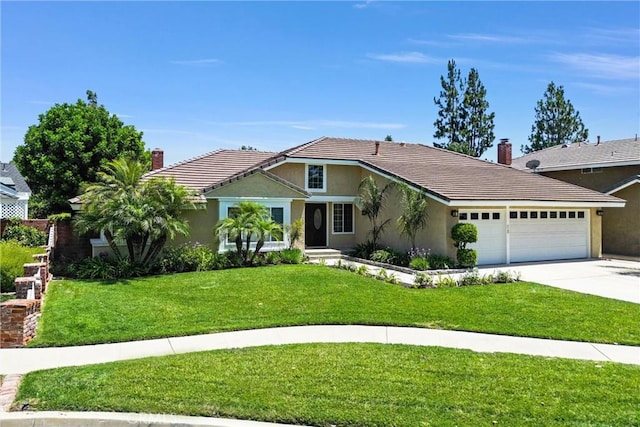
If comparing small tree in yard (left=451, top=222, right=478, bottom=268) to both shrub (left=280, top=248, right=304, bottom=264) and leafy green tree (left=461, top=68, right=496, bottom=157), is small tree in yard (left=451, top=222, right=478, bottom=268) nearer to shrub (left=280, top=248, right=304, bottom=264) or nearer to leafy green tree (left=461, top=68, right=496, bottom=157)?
shrub (left=280, top=248, right=304, bottom=264)

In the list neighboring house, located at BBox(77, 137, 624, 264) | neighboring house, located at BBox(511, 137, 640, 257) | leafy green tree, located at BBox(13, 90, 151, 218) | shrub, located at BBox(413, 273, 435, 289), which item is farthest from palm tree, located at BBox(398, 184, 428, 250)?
leafy green tree, located at BBox(13, 90, 151, 218)

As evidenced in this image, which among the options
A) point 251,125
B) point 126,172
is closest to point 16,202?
point 126,172

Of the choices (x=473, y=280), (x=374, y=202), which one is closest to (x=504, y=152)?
(x=374, y=202)

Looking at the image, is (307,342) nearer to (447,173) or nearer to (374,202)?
(374,202)

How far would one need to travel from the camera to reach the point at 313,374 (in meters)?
6.05

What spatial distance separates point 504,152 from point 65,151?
2651 cm

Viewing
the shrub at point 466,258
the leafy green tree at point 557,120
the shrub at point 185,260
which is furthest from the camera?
the leafy green tree at point 557,120

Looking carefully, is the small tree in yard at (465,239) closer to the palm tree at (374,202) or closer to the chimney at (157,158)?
the palm tree at (374,202)

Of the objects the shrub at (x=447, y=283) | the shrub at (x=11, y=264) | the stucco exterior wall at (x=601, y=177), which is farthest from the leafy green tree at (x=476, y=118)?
the shrub at (x=11, y=264)

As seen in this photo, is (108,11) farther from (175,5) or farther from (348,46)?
(348,46)

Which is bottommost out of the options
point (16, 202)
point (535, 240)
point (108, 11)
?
point (535, 240)

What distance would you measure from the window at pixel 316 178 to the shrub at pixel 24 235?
1151cm

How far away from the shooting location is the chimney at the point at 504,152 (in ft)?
92.9

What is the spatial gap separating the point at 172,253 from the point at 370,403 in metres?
12.2
